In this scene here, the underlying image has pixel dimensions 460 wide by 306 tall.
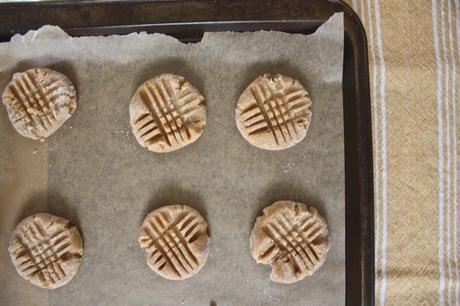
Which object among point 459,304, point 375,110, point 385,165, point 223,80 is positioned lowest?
point 459,304

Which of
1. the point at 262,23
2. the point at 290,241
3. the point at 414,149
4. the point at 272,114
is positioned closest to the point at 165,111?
the point at 272,114

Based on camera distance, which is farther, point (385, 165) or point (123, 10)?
point (385, 165)

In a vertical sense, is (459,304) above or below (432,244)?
below

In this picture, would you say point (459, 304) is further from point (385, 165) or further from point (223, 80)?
point (223, 80)

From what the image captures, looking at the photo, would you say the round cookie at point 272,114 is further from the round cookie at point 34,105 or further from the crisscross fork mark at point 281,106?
the round cookie at point 34,105

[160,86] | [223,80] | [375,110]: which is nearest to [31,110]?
[160,86]

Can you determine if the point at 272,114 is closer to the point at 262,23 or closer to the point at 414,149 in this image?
the point at 262,23
